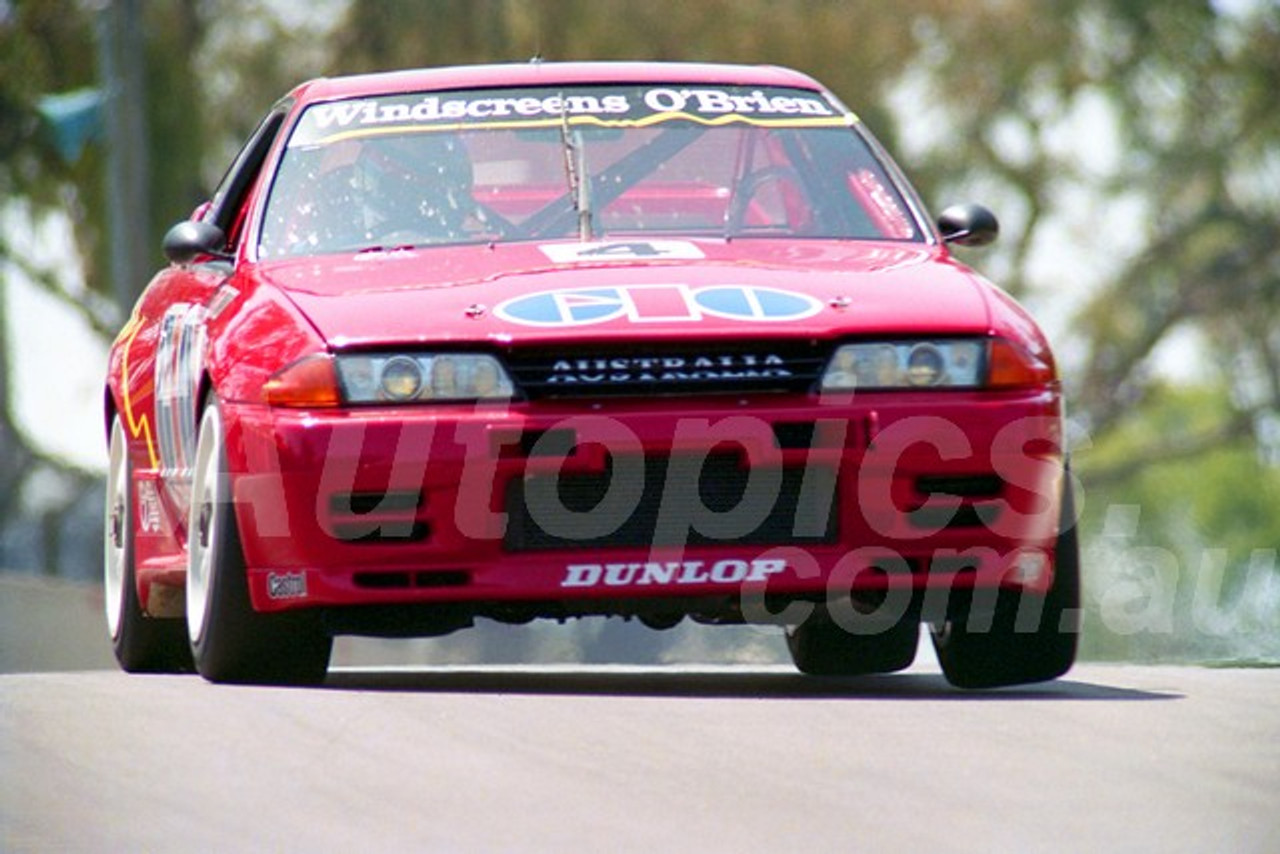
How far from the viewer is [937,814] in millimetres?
5559

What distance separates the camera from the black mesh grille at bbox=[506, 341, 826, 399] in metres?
7.71

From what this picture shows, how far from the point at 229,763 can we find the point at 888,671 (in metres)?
→ 3.89

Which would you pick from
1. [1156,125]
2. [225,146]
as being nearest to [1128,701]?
[225,146]

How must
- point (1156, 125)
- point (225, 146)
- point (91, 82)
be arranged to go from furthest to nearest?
point (1156, 125) < point (225, 146) < point (91, 82)

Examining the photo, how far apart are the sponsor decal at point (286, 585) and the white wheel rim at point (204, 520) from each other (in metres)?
0.20

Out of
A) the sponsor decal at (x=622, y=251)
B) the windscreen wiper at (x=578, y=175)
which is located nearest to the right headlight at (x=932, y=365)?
the sponsor decal at (x=622, y=251)

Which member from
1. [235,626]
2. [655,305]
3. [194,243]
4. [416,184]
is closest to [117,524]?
[194,243]

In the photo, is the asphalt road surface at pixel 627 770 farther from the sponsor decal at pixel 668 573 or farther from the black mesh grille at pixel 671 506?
the black mesh grille at pixel 671 506

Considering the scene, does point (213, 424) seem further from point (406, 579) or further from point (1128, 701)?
point (1128, 701)

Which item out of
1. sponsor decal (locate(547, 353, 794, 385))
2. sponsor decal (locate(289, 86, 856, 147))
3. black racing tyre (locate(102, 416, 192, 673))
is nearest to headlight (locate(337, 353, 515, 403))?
sponsor decal (locate(547, 353, 794, 385))

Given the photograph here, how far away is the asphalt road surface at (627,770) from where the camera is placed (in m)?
5.34

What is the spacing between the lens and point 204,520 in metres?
8.42

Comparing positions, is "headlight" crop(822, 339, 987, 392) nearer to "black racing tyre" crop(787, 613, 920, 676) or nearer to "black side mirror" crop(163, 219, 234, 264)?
"black racing tyre" crop(787, 613, 920, 676)

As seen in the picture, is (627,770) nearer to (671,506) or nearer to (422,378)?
(671,506)
